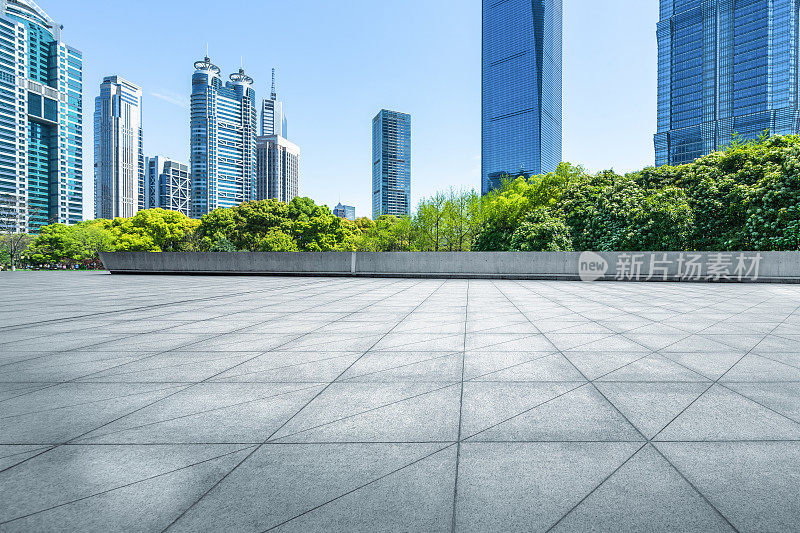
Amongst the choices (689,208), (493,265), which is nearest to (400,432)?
(493,265)

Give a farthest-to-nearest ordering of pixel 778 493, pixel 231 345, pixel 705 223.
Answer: pixel 705 223 → pixel 231 345 → pixel 778 493

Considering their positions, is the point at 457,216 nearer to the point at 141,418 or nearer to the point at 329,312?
the point at 329,312

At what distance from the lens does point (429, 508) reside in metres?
1.96

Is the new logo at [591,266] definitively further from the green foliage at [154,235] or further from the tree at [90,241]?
the tree at [90,241]

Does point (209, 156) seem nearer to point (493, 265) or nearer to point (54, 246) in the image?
point (54, 246)

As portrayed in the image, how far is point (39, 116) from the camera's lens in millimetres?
127500

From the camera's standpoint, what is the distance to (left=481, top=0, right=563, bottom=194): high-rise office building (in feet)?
553

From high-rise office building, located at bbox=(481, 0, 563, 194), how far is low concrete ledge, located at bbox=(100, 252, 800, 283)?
14932cm

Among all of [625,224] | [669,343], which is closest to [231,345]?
[669,343]

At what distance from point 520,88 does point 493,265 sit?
175526mm

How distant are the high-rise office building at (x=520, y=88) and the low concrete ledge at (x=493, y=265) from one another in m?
149

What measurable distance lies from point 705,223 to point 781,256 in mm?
6617

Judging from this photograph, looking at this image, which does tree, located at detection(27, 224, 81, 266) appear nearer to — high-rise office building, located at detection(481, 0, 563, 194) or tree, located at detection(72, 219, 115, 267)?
tree, located at detection(72, 219, 115, 267)

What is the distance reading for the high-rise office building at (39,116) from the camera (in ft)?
385
